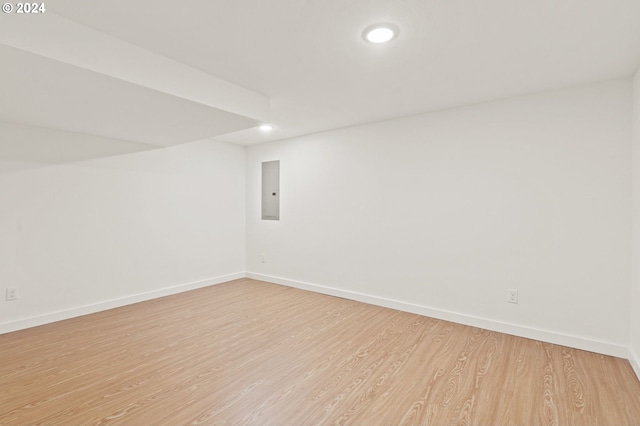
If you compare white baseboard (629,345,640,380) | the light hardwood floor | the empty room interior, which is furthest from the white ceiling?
white baseboard (629,345,640,380)

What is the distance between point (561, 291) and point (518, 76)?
76.3 inches

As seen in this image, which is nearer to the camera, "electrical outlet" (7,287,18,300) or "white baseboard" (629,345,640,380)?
"white baseboard" (629,345,640,380)

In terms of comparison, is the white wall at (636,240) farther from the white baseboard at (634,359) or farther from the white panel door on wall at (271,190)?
the white panel door on wall at (271,190)

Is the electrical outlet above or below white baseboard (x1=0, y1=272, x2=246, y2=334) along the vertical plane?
above

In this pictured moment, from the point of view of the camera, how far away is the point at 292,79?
262cm

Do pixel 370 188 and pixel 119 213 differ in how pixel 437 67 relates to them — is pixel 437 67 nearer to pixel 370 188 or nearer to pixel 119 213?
pixel 370 188

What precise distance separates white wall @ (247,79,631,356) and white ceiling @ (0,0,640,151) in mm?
415

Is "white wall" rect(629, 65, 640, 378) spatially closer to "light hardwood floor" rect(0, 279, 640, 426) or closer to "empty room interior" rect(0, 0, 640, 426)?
"empty room interior" rect(0, 0, 640, 426)

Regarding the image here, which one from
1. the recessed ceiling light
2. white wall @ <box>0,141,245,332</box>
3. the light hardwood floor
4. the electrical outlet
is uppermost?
the recessed ceiling light

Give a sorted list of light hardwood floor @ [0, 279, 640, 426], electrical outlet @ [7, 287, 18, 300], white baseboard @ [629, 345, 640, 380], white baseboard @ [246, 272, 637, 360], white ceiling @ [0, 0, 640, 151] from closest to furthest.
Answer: white ceiling @ [0, 0, 640, 151] → light hardwood floor @ [0, 279, 640, 426] → white baseboard @ [629, 345, 640, 380] → white baseboard @ [246, 272, 637, 360] → electrical outlet @ [7, 287, 18, 300]

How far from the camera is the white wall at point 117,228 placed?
3.09 m

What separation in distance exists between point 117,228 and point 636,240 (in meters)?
5.21

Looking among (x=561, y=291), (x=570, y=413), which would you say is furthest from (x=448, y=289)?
(x=570, y=413)

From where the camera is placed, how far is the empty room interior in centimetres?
181
